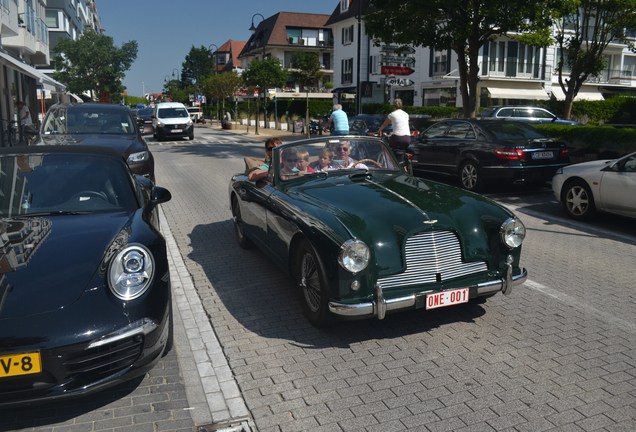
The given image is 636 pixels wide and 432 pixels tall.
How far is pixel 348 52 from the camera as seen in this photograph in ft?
178

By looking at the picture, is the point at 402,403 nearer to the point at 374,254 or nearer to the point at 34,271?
the point at 374,254

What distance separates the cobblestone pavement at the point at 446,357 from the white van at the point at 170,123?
23.9 meters

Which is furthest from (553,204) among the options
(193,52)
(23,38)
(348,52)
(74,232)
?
(193,52)

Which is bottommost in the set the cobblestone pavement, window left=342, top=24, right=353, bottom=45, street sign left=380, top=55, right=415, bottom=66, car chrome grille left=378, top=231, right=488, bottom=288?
the cobblestone pavement

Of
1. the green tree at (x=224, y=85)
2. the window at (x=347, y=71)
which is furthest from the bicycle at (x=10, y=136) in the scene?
the window at (x=347, y=71)

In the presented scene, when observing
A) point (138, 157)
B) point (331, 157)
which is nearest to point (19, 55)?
point (138, 157)

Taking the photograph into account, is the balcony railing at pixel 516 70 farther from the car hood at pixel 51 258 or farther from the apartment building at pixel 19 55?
the car hood at pixel 51 258

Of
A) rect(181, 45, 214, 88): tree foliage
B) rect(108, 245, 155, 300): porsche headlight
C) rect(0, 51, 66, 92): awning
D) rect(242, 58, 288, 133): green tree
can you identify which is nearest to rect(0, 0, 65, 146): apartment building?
rect(0, 51, 66, 92): awning

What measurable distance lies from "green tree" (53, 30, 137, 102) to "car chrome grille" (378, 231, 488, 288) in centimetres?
5294

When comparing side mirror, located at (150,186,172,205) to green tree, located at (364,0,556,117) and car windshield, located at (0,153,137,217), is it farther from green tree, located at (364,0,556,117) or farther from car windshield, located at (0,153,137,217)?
green tree, located at (364,0,556,117)

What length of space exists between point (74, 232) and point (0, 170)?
1.17 meters

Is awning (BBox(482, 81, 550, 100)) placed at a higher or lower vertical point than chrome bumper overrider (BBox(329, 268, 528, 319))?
higher

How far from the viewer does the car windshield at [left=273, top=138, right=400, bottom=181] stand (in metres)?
6.20

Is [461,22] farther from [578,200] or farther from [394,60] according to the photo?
[578,200]
